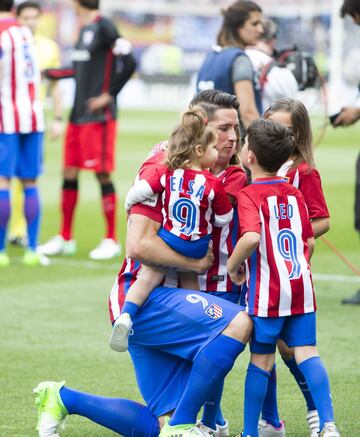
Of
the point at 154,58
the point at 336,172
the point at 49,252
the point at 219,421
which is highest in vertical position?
the point at 219,421

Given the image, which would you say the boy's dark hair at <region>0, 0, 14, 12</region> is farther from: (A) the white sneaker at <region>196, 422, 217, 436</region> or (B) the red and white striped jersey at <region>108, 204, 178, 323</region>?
(A) the white sneaker at <region>196, 422, 217, 436</region>

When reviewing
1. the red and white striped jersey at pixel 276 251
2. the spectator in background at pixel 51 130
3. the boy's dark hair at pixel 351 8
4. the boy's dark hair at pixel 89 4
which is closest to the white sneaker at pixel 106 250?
the spectator in background at pixel 51 130

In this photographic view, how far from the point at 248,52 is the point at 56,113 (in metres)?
3.20

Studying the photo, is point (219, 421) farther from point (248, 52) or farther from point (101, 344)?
point (248, 52)

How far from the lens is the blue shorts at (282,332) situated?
4652 millimetres

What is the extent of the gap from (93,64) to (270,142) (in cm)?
643

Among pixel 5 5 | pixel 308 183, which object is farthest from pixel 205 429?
pixel 5 5

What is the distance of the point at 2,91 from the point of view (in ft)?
33.0

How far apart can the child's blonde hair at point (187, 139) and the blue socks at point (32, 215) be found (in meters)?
5.47

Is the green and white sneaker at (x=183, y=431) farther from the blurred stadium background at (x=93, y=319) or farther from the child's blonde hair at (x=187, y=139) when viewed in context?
the child's blonde hair at (x=187, y=139)

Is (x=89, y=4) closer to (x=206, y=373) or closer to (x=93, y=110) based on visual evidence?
(x=93, y=110)

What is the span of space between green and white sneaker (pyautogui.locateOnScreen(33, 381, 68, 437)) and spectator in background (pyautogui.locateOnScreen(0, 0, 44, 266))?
5.12 meters

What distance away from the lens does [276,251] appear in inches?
184

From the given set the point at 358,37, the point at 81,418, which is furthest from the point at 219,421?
the point at 358,37
